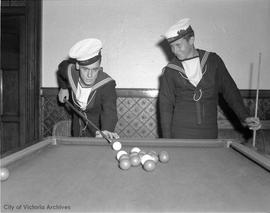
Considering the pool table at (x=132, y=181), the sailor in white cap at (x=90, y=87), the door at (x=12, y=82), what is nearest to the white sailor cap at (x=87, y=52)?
the sailor in white cap at (x=90, y=87)

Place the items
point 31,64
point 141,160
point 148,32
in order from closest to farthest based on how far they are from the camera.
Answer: point 141,160 → point 148,32 → point 31,64

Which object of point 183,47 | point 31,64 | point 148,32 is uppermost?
point 148,32

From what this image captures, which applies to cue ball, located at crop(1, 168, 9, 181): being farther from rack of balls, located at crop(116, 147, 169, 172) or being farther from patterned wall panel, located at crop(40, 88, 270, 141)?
patterned wall panel, located at crop(40, 88, 270, 141)

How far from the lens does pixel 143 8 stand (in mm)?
3453

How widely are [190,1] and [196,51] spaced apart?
3.85ft

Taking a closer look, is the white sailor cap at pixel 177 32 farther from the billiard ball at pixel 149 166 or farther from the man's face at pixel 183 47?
the billiard ball at pixel 149 166

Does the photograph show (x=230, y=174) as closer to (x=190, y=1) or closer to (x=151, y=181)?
(x=151, y=181)

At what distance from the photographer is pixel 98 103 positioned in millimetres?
2490

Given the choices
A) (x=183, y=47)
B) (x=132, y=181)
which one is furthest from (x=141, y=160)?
(x=183, y=47)

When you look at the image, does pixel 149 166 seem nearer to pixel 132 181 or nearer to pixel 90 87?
pixel 132 181

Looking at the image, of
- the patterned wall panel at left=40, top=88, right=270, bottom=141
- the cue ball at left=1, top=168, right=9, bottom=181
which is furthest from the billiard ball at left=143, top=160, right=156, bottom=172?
the patterned wall panel at left=40, top=88, right=270, bottom=141

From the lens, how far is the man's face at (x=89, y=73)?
93.4 inches

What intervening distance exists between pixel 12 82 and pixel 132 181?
3.15 metres

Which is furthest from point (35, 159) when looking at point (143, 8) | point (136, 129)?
point (143, 8)
